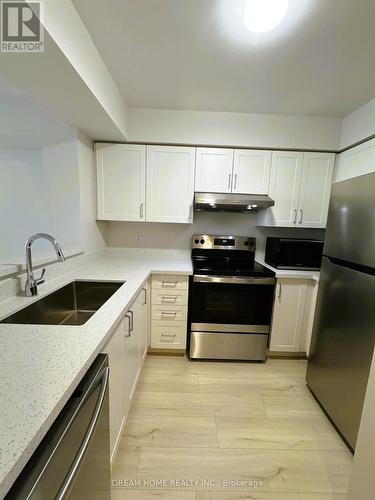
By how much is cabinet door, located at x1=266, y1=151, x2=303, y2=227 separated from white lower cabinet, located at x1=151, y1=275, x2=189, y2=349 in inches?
46.8

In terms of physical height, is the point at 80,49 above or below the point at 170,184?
above

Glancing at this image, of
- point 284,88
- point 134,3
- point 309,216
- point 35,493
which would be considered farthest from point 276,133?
point 35,493

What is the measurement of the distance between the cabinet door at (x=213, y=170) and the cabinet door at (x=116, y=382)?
1.59 m

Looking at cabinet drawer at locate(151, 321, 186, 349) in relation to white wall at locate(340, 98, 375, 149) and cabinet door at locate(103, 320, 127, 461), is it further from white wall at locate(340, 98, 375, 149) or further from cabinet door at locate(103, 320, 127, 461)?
white wall at locate(340, 98, 375, 149)

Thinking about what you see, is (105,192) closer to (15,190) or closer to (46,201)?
(46,201)

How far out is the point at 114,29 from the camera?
4.01ft

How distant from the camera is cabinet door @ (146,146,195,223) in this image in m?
2.23

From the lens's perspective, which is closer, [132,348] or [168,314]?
[132,348]

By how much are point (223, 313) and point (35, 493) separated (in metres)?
1.81

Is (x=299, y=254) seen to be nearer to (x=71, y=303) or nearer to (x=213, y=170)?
(x=213, y=170)

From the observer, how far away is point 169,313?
215 centimetres

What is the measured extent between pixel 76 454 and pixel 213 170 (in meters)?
2.23

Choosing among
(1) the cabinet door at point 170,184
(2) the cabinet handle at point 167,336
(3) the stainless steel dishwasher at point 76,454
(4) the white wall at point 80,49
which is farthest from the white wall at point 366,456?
(4) the white wall at point 80,49

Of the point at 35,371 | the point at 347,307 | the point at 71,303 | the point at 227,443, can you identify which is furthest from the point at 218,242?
the point at 35,371
